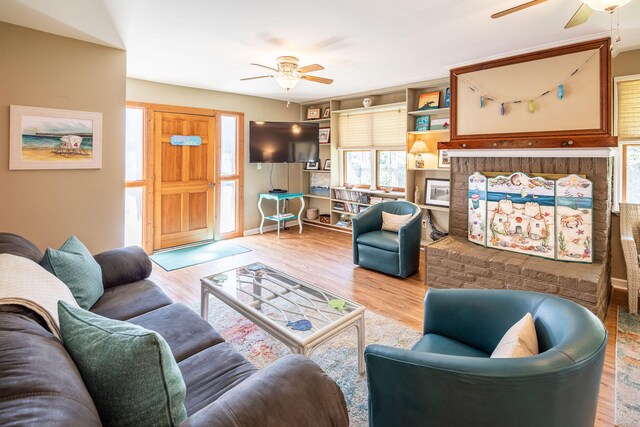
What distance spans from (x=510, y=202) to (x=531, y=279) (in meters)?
0.89

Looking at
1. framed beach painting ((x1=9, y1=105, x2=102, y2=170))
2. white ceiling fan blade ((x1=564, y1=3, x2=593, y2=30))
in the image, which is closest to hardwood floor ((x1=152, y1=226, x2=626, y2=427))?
framed beach painting ((x1=9, y1=105, x2=102, y2=170))

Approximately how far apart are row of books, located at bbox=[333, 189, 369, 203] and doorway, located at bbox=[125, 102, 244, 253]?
1784 millimetres

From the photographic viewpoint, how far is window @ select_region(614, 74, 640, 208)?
3.36 m

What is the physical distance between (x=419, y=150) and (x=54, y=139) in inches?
170

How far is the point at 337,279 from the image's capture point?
3.91 meters

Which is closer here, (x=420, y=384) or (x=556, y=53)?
(x=420, y=384)

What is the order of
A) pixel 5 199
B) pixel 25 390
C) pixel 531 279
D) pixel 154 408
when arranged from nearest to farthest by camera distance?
pixel 25 390 → pixel 154 408 → pixel 5 199 → pixel 531 279

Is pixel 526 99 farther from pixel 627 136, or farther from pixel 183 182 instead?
pixel 183 182

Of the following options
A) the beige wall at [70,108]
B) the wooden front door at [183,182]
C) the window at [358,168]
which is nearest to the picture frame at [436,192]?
the window at [358,168]

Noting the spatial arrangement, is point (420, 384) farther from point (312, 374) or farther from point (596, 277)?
point (596, 277)

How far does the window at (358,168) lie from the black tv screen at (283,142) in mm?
613

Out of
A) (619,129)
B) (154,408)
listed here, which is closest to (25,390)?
(154,408)

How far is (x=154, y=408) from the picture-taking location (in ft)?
3.04

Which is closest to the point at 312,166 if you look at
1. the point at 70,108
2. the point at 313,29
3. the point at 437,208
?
the point at 437,208
